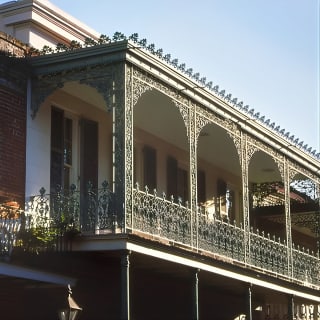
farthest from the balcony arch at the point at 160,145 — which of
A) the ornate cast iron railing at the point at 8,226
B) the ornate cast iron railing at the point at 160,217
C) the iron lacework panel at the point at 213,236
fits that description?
the ornate cast iron railing at the point at 8,226

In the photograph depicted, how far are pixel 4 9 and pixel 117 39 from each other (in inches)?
141

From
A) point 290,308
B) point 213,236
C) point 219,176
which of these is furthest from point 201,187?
point 213,236

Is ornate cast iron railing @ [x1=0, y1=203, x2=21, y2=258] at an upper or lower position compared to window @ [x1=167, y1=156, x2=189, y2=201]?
lower

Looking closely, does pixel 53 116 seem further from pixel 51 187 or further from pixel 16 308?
pixel 16 308

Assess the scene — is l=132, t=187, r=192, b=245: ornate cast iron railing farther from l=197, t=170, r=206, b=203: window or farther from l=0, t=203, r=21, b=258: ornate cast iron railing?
l=197, t=170, r=206, b=203: window

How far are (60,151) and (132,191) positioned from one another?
2.47 meters

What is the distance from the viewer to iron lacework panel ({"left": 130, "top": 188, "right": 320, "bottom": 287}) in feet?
50.9

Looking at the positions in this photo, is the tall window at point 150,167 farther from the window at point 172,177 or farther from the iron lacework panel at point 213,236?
the iron lacework panel at point 213,236

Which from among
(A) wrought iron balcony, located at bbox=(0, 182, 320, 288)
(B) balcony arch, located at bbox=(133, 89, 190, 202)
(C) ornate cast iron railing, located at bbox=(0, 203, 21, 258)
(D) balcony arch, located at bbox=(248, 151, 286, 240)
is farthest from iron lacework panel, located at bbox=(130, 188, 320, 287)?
(D) balcony arch, located at bbox=(248, 151, 286, 240)

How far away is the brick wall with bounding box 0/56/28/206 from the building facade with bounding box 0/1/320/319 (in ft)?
0.14

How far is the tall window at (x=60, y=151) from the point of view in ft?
54.4

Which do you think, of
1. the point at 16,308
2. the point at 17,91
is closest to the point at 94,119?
the point at 17,91

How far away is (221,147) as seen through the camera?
21.1 metres

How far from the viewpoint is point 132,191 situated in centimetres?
1492
